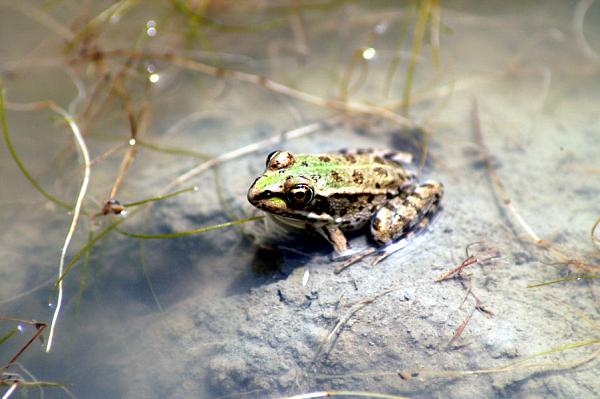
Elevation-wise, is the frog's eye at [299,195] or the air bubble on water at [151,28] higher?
the air bubble on water at [151,28]

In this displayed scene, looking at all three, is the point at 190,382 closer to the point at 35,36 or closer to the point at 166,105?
the point at 166,105

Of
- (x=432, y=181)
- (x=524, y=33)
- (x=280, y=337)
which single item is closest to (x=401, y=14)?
(x=524, y=33)

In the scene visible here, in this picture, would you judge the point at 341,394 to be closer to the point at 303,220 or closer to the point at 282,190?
the point at 303,220

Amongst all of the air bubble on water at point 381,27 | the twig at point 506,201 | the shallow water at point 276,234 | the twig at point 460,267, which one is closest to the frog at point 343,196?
the shallow water at point 276,234

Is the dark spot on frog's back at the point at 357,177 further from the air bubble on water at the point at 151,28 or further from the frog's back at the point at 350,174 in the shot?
the air bubble on water at the point at 151,28

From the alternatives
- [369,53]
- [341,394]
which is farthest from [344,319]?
[369,53]

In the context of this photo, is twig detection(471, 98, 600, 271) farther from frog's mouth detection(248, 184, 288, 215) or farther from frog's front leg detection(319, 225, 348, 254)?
frog's mouth detection(248, 184, 288, 215)
